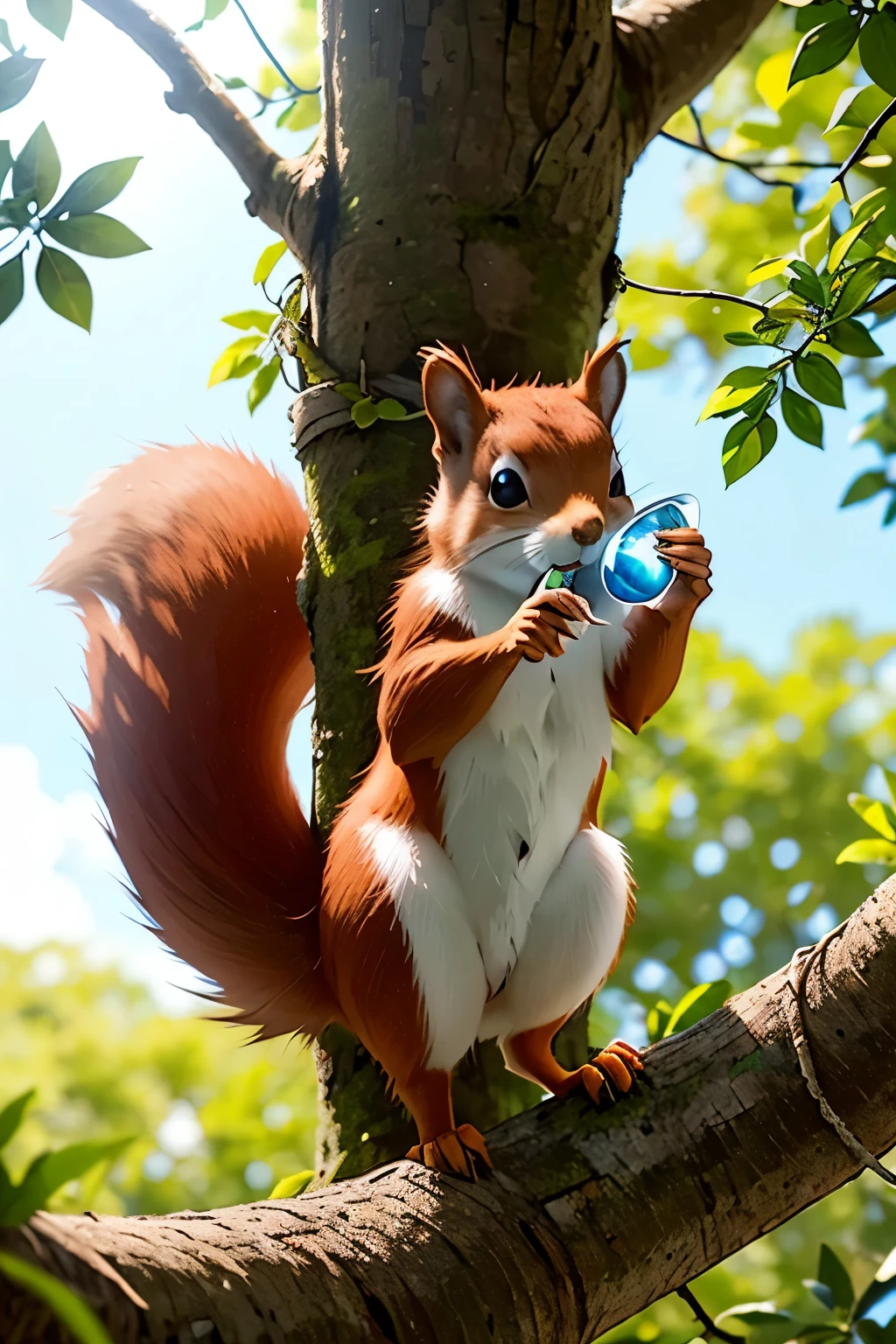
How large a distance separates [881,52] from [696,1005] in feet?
2.26

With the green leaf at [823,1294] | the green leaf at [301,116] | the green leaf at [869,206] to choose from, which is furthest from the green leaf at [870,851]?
the green leaf at [301,116]

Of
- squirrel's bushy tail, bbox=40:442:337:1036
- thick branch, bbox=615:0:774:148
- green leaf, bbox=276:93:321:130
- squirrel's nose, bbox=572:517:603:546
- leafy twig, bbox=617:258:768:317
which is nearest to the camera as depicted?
squirrel's nose, bbox=572:517:603:546

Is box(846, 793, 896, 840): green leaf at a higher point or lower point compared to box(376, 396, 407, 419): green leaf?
lower

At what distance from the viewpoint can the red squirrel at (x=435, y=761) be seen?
69cm

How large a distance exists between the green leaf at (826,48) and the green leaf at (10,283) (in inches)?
21.0

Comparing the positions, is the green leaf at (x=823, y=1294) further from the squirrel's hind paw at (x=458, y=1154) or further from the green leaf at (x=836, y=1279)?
the squirrel's hind paw at (x=458, y=1154)

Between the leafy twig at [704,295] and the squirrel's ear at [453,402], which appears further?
the leafy twig at [704,295]

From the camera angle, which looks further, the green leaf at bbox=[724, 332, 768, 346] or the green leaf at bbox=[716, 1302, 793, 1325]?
the green leaf at bbox=[716, 1302, 793, 1325]

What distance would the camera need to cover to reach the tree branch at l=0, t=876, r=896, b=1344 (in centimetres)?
55

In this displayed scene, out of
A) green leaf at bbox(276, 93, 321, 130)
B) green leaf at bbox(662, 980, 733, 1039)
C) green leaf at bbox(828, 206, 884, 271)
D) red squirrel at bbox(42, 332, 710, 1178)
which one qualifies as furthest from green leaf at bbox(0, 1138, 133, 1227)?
green leaf at bbox(276, 93, 321, 130)

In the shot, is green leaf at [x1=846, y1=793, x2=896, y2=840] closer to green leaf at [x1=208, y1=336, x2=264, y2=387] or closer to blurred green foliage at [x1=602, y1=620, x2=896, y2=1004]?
green leaf at [x1=208, y1=336, x2=264, y2=387]

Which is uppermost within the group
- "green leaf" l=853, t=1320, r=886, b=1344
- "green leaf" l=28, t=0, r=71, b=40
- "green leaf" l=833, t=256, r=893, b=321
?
"green leaf" l=28, t=0, r=71, b=40

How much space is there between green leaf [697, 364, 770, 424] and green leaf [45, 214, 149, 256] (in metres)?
0.40

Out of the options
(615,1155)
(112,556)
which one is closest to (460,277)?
(112,556)
